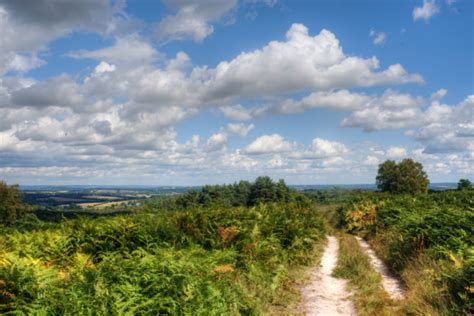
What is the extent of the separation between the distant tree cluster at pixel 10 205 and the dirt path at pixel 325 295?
6395 cm

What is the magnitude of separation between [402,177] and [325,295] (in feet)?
233

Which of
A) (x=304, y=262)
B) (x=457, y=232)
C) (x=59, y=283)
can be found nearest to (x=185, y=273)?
(x=59, y=283)

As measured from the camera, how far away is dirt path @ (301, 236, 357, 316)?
8.64 meters

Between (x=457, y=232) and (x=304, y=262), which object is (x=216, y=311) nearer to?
(x=304, y=262)

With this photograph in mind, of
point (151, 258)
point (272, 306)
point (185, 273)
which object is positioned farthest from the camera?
point (272, 306)

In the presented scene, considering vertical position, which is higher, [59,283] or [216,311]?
[59,283]

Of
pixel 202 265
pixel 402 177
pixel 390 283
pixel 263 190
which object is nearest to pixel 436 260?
pixel 390 283

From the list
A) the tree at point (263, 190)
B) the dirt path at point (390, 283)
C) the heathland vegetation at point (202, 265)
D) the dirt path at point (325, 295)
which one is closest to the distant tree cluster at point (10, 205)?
the tree at point (263, 190)

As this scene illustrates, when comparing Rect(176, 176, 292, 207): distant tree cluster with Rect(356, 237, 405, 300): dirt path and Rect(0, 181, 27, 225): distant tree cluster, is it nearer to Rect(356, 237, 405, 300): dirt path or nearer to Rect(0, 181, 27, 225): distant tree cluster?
Rect(0, 181, 27, 225): distant tree cluster

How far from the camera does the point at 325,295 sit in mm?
9930

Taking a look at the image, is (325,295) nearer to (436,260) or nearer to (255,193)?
(436,260)

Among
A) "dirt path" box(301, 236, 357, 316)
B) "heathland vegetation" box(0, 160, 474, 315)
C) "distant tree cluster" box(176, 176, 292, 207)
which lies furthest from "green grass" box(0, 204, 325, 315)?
"distant tree cluster" box(176, 176, 292, 207)

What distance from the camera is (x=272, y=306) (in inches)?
336

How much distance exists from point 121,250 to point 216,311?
3881mm
